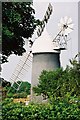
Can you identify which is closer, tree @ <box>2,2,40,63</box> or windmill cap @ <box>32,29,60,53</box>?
windmill cap @ <box>32,29,60,53</box>

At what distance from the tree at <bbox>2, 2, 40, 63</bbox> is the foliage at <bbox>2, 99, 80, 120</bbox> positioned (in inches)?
330

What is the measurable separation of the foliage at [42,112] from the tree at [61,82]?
1053mm

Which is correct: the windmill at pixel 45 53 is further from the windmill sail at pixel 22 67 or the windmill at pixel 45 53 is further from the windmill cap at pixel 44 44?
the windmill sail at pixel 22 67

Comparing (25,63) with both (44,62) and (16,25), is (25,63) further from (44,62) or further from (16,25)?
(16,25)

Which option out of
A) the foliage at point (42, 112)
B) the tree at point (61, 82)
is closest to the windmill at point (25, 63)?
the tree at point (61, 82)

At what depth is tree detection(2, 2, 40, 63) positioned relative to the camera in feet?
51.1

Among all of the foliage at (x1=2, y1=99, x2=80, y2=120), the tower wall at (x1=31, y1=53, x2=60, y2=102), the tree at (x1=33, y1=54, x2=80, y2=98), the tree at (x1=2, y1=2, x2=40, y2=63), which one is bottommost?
the foliage at (x1=2, y1=99, x2=80, y2=120)

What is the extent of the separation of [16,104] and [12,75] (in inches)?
269

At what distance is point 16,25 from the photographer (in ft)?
52.4

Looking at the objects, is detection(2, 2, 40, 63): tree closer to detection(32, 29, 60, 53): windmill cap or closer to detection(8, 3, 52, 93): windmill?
detection(8, 3, 52, 93): windmill

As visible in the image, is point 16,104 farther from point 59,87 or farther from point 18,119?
point 59,87

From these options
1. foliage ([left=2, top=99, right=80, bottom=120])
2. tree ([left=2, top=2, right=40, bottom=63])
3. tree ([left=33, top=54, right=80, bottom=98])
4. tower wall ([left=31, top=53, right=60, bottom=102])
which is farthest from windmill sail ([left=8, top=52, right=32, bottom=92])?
foliage ([left=2, top=99, right=80, bottom=120])

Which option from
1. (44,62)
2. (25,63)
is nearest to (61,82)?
(44,62)

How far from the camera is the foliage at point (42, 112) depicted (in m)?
6.78
